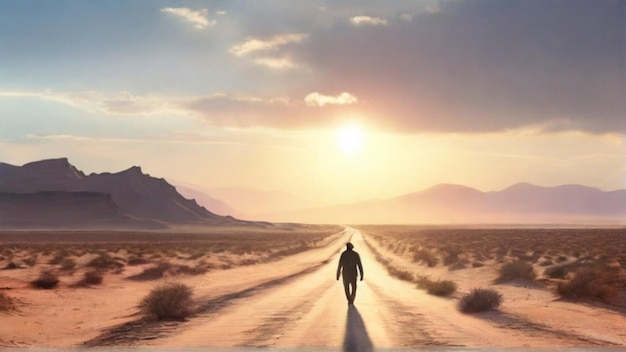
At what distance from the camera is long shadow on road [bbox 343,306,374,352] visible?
17.7 metres

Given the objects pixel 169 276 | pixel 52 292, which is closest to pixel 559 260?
pixel 169 276

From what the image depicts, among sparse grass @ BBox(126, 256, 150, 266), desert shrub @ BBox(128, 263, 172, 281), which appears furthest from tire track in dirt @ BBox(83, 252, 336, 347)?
sparse grass @ BBox(126, 256, 150, 266)

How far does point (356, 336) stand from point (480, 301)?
827 cm

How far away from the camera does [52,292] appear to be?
111 feet

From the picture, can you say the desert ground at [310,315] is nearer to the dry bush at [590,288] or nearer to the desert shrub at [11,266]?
the dry bush at [590,288]

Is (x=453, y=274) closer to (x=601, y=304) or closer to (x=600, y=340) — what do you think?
(x=601, y=304)

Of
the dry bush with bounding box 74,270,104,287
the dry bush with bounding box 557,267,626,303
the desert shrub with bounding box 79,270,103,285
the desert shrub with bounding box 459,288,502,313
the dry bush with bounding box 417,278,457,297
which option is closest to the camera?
the desert shrub with bounding box 459,288,502,313

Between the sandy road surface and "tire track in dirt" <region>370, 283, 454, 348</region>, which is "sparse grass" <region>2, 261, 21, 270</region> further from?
"tire track in dirt" <region>370, 283, 454, 348</region>

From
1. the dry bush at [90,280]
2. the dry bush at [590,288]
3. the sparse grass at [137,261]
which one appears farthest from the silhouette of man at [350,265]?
the sparse grass at [137,261]

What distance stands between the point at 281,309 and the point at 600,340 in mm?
11273

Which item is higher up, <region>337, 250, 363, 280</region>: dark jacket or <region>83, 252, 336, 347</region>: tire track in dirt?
<region>337, 250, 363, 280</region>: dark jacket

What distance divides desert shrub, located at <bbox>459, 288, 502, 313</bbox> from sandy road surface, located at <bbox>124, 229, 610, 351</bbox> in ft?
1.78

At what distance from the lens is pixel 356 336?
1955 centimetres

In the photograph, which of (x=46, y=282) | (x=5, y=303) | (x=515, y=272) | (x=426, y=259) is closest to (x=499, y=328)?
(x=5, y=303)
